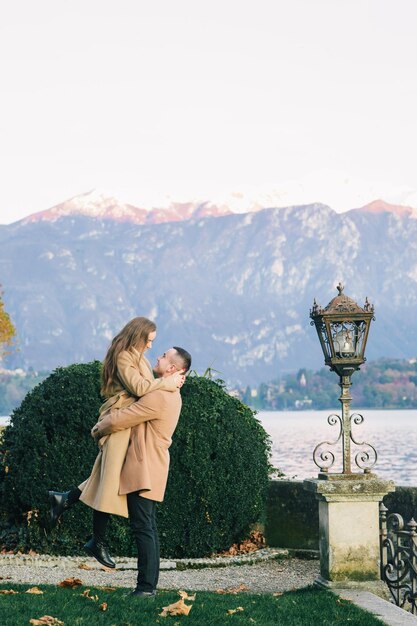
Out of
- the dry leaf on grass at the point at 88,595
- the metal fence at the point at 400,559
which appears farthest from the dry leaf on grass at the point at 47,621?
the metal fence at the point at 400,559

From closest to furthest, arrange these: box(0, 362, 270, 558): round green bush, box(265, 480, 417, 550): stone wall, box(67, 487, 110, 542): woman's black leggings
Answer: box(67, 487, 110, 542): woman's black leggings → box(0, 362, 270, 558): round green bush → box(265, 480, 417, 550): stone wall

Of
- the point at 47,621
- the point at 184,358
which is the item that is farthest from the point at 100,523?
the point at 184,358

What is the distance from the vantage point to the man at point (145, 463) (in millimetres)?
7430

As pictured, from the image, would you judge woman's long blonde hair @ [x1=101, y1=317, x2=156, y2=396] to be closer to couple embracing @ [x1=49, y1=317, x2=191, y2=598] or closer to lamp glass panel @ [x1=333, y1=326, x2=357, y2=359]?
couple embracing @ [x1=49, y1=317, x2=191, y2=598]

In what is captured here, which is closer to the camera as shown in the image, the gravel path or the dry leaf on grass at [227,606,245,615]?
the dry leaf on grass at [227,606,245,615]

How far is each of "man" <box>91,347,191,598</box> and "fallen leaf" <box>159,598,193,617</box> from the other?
333 mm

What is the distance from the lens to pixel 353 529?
29.5ft

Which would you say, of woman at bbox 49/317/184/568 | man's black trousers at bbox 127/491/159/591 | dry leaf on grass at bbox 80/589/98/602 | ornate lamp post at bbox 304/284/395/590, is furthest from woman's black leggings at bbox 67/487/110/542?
ornate lamp post at bbox 304/284/395/590

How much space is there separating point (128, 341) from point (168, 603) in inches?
73.2

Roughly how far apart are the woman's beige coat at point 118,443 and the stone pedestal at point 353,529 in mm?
2092

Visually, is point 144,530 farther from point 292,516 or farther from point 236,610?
point 292,516

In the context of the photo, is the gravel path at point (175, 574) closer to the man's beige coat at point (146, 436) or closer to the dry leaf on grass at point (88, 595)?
the dry leaf on grass at point (88, 595)

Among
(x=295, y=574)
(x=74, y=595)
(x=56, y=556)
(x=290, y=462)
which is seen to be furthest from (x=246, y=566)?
(x=290, y=462)

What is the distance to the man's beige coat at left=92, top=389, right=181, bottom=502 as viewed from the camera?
742 cm
